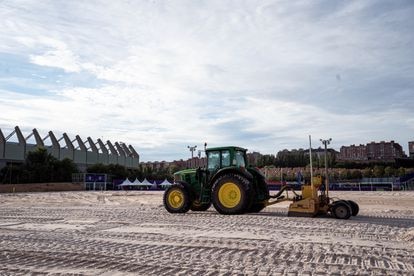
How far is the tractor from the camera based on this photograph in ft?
38.9

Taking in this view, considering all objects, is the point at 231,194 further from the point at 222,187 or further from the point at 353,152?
the point at 353,152

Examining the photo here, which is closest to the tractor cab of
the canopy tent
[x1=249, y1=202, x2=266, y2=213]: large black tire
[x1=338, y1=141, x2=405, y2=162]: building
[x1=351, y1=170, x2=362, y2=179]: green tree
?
[x1=249, y1=202, x2=266, y2=213]: large black tire

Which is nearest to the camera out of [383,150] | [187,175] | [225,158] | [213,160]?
[225,158]

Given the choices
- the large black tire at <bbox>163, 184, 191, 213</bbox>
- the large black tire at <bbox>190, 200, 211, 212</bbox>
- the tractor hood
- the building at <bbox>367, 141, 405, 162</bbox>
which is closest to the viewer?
the large black tire at <bbox>163, 184, 191, 213</bbox>

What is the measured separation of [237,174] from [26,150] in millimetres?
60667

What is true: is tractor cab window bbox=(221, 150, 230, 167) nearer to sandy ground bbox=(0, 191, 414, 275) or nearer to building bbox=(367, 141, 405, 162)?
sandy ground bbox=(0, 191, 414, 275)

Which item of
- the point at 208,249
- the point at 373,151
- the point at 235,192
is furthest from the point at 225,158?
the point at 373,151

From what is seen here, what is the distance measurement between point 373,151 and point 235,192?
144377mm

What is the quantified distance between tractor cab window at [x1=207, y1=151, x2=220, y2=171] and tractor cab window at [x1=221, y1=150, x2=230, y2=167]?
0.14 metres

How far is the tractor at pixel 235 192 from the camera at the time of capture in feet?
38.9

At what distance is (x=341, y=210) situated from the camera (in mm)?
11461

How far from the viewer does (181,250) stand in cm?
659

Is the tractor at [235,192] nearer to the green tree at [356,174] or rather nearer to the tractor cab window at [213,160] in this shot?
the tractor cab window at [213,160]

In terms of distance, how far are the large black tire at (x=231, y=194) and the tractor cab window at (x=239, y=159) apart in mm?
746
